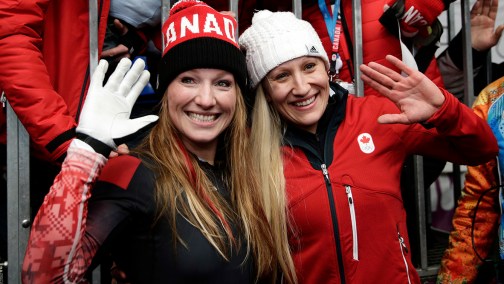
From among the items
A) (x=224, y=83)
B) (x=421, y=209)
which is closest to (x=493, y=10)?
(x=421, y=209)

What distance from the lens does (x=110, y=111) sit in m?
1.81

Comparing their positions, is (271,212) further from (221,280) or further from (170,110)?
(170,110)

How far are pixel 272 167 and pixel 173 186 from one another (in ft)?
1.65

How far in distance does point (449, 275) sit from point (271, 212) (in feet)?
3.78

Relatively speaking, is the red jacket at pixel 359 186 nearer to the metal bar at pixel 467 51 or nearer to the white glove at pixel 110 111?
the metal bar at pixel 467 51

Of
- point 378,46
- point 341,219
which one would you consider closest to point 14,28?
point 341,219

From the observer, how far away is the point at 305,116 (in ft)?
7.93

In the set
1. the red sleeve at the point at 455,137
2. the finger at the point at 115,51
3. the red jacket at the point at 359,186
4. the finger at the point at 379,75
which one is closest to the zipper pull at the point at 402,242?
the red jacket at the point at 359,186

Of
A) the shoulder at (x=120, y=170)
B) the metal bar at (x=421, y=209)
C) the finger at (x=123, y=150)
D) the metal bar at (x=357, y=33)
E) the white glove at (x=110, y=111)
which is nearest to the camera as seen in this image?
the white glove at (x=110, y=111)

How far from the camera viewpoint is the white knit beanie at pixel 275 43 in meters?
2.42

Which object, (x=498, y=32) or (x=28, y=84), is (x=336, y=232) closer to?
(x=28, y=84)

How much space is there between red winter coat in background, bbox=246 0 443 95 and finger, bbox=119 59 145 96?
4.25 ft

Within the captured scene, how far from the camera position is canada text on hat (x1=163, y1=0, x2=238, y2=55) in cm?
221

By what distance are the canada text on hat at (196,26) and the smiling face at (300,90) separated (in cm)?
30
